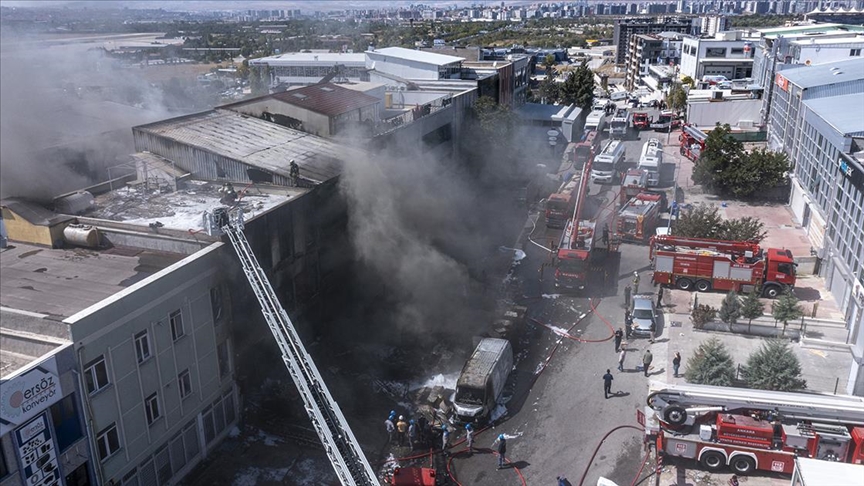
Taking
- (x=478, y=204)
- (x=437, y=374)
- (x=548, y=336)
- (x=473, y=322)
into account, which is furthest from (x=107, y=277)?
(x=478, y=204)

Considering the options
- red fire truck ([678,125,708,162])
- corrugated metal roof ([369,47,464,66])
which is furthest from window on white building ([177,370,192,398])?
red fire truck ([678,125,708,162])

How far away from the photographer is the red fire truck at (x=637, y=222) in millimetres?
23438

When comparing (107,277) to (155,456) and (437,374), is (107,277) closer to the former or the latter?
(155,456)

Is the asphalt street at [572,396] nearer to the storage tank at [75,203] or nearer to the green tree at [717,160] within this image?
the green tree at [717,160]

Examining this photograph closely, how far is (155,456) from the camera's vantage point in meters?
11.4

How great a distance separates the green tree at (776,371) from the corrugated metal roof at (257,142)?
11303 millimetres

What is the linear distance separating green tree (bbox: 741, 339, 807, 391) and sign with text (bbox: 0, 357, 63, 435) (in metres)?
12.8

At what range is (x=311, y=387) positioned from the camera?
11945 millimetres

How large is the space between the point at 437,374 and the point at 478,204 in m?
12.8

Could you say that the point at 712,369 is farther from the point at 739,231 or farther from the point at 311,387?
the point at 739,231

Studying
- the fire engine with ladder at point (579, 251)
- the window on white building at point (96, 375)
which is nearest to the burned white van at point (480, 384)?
the fire engine with ladder at point (579, 251)

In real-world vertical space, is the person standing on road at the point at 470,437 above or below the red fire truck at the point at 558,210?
below

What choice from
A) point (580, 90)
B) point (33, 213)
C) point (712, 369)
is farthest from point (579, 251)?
point (580, 90)

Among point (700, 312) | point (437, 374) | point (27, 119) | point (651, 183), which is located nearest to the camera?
point (437, 374)
